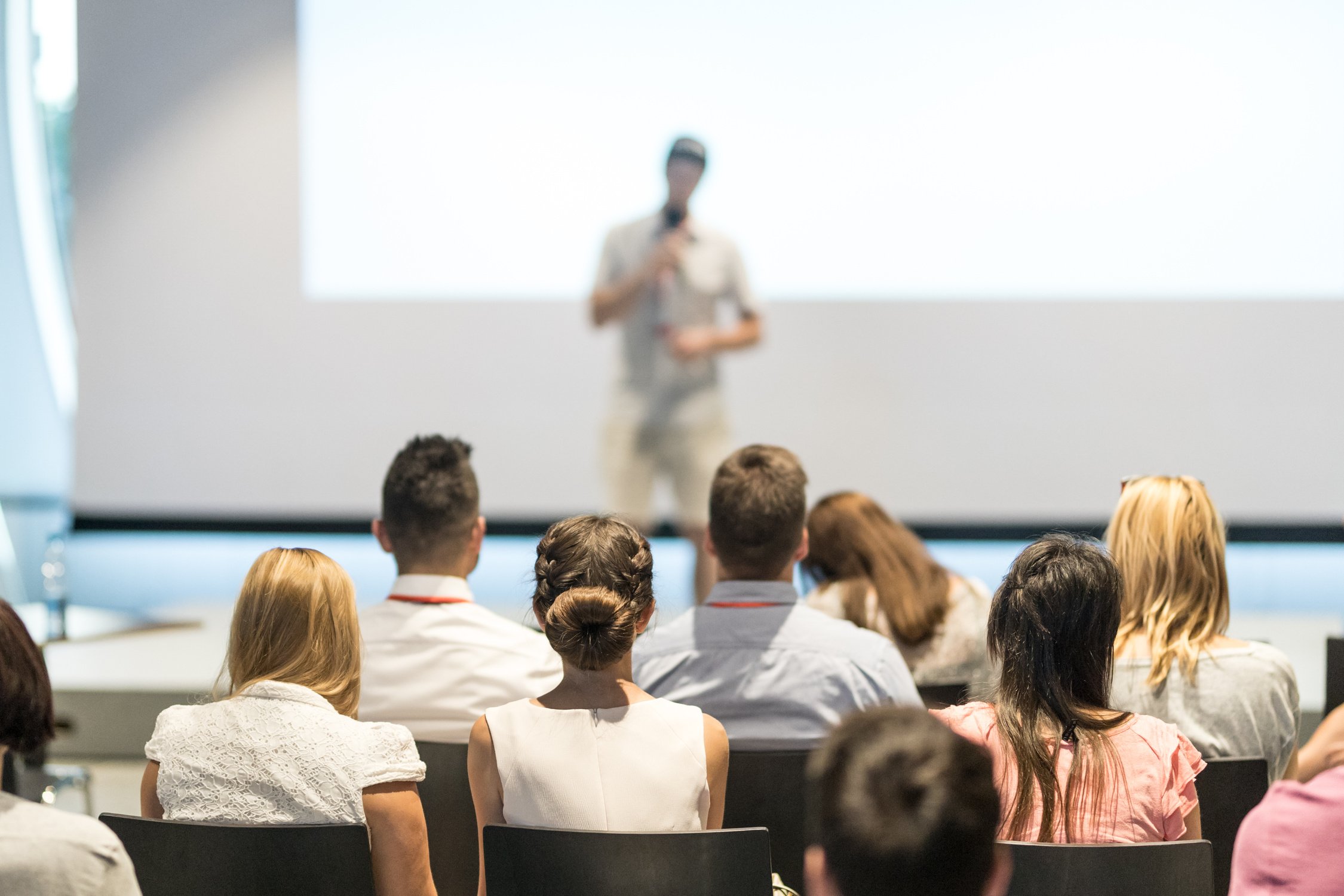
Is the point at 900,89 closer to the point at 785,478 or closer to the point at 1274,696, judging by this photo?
the point at 785,478

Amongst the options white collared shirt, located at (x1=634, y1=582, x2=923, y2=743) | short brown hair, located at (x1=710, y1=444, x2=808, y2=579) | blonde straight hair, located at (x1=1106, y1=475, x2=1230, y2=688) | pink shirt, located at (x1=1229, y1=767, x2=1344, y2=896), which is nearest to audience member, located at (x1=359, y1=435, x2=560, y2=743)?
white collared shirt, located at (x1=634, y1=582, x2=923, y2=743)

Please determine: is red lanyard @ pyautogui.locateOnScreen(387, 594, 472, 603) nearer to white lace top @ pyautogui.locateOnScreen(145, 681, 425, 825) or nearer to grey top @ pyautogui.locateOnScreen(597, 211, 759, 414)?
white lace top @ pyautogui.locateOnScreen(145, 681, 425, 825)

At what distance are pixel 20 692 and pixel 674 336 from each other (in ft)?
10.7

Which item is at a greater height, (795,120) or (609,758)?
(795,120)

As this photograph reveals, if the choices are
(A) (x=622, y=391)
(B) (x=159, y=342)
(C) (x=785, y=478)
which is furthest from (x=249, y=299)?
(C) (x=785, y=478)

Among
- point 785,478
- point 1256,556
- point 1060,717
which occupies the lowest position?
point 1256,556

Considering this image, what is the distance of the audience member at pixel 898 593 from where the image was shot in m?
2.38

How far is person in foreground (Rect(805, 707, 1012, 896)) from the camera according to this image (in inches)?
31.8

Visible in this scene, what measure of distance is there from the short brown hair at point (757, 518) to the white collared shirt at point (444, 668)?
1.15 feet

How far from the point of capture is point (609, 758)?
1.43 meters

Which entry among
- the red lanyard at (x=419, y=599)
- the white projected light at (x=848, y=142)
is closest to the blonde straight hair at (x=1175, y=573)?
the red lanyard at (x=419, y=599)

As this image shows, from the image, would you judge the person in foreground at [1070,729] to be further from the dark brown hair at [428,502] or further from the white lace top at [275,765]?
the dark brown hair at [428,502]

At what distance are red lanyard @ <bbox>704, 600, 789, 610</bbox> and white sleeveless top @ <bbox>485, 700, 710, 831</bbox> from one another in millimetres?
526

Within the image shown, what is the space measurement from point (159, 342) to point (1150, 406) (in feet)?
12.7
